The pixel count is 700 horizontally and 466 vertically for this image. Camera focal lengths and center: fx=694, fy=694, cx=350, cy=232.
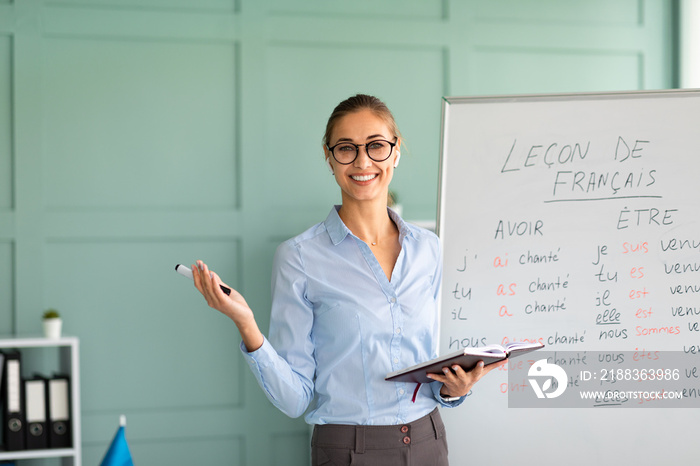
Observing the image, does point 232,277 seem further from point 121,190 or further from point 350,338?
point 350,338

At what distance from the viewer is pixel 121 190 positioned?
103 inches

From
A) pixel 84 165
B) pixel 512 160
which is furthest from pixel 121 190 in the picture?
pixel 512 160

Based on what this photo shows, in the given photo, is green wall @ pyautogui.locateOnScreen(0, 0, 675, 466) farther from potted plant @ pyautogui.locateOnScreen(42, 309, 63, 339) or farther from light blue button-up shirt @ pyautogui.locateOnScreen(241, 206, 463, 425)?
light blue button-up shirt @ pyautogui.locateOnScreen(241, 206, 463, 425)

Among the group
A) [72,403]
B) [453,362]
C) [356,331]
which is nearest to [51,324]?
[72,403]

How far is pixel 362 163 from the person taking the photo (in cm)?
158

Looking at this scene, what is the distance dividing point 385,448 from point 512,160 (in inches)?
39.1

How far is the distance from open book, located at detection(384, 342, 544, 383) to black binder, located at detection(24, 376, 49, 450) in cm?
140

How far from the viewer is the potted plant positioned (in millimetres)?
2369

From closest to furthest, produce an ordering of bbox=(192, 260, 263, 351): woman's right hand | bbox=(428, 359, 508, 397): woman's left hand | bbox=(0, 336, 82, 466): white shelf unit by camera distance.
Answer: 1. bbox=(192, 260, 263, 351): woman's right hand
2. bbox=(428, 359, 508, 397): woman's left hand
3. bbox=(0, 336, 82, 466): white shelf unit

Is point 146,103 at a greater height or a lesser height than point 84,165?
greater

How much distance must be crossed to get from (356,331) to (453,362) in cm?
23

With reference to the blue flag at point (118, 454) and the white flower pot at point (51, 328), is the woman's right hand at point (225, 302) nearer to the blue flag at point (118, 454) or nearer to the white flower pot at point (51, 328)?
the blue flag at point (118, 454)

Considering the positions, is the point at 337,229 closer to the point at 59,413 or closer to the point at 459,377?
the point at 459,377

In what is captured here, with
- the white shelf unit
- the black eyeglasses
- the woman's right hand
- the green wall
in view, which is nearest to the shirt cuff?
the woman's right hand
